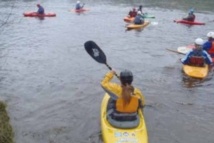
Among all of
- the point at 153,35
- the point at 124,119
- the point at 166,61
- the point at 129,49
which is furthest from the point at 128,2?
the point at 124,119

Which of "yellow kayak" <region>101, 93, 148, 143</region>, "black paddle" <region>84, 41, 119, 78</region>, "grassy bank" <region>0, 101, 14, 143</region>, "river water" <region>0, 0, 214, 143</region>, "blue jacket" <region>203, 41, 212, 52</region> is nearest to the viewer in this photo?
"yellow kayak" <region>101, 93, 148, 143</region>

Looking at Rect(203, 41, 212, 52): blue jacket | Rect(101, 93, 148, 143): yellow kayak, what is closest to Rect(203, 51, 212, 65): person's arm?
Rect(203, 41, 212, 52): blue jacket

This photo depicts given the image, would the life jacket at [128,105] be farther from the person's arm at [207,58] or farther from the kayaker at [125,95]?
the person's arm at [207,58]

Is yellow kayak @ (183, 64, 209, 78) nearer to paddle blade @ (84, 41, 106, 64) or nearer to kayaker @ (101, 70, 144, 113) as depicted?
paddle blade @ (84, 41, 106, 64)

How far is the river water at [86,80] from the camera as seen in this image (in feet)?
26.6

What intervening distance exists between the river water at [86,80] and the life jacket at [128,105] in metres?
1.21

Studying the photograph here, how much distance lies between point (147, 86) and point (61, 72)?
334 cm

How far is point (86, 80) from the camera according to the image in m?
11.6

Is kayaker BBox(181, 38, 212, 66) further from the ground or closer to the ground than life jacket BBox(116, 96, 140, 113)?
closer to the ground

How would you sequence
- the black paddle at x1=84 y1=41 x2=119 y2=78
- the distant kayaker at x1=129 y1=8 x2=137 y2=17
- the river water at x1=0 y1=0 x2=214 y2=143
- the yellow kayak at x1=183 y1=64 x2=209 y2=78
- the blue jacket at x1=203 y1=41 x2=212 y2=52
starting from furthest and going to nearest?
1. the distant kayaker at x1=129 y1=8 x2=137 y2=17
2. the blue jacket at x1=203 y1=41 x2=212 y2=52
3. the yellow kayak at x1=183 y1=64 x2=209 y2=78
4. the black paddle at x1=84 y1=41 x2=119 y2=78
5. the river water at x1=0 y1=0 x2=214 y2=143

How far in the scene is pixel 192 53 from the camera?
38.5ft

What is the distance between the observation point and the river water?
8.12 m

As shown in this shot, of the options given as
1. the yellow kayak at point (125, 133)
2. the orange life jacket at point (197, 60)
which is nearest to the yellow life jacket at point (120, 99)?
the yellow kayak at point (125, 133)

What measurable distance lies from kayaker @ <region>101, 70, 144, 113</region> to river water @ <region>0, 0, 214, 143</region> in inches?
47.9
